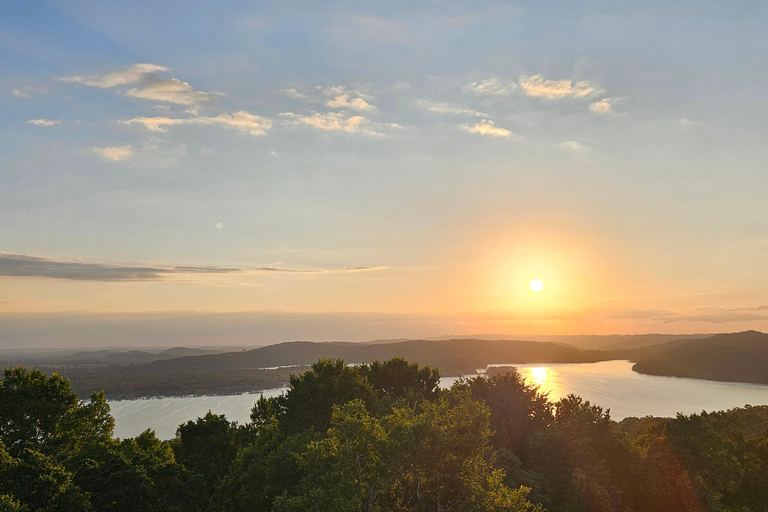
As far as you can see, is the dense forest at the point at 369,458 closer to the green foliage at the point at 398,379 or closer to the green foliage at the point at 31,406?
the green foliage at the point at 31,406

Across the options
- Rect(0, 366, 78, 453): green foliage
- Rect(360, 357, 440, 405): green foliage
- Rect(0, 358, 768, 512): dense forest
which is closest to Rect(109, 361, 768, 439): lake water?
Rect(360, 357, 440, 405): green foliage

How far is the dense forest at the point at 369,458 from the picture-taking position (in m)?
23.7

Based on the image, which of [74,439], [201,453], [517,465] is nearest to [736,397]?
[517,465]

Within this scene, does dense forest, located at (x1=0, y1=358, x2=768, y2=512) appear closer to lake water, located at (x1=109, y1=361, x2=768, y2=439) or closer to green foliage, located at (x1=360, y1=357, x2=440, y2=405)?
green foliage, located at (x1=360, y1=357, x2=440, y2=405)

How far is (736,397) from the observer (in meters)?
168

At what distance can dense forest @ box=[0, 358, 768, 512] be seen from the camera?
77.8 ft

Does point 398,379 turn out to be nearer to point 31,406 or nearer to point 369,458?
point 31,406

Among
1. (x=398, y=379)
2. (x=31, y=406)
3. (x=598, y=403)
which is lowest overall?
(x=598, y=403)

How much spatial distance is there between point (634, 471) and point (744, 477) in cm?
903

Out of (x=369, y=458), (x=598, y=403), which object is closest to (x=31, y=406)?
(x=369, y=458)

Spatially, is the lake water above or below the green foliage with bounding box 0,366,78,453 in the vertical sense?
below

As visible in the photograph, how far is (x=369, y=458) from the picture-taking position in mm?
23828

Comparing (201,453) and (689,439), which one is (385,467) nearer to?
(201,453)

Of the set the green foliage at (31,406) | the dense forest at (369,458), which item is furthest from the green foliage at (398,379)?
the green foliage at (31,406)
